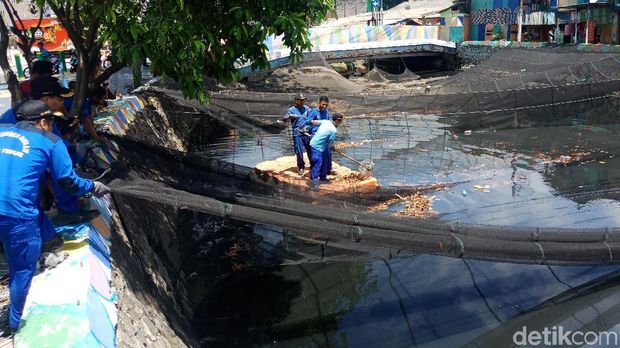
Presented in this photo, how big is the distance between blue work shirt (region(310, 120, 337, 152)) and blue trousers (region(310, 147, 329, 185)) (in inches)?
3.2

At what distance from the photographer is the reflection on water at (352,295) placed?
5234mm

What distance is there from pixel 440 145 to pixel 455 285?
7.22 meters

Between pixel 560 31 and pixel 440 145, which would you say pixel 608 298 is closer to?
pixel 440 145

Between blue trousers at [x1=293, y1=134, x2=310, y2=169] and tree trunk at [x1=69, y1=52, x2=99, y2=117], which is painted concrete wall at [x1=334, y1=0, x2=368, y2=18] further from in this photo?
tree trunk at [x1=69, y1=52, x2=99, y2=117]

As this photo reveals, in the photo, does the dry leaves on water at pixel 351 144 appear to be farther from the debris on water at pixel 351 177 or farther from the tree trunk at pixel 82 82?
the tree trunk at pixel 82 82

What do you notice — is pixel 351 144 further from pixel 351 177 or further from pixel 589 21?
pixel 589 21

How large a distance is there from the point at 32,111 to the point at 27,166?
1.65 feet

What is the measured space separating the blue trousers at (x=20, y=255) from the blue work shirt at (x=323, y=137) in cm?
545

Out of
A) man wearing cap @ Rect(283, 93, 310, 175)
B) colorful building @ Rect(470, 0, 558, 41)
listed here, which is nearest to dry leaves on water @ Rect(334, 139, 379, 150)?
man wearing cap @ Rect(283, 93, 310, 175)

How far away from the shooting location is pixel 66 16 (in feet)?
18.9

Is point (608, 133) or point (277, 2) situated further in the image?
point (608, 133)

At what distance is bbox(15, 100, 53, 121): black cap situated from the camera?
142 inches

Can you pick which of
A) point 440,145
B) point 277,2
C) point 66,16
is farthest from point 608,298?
point 440,145

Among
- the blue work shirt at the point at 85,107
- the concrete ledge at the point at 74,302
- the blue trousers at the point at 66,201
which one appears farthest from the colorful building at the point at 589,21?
the concrete ledge at the point at 74,302
